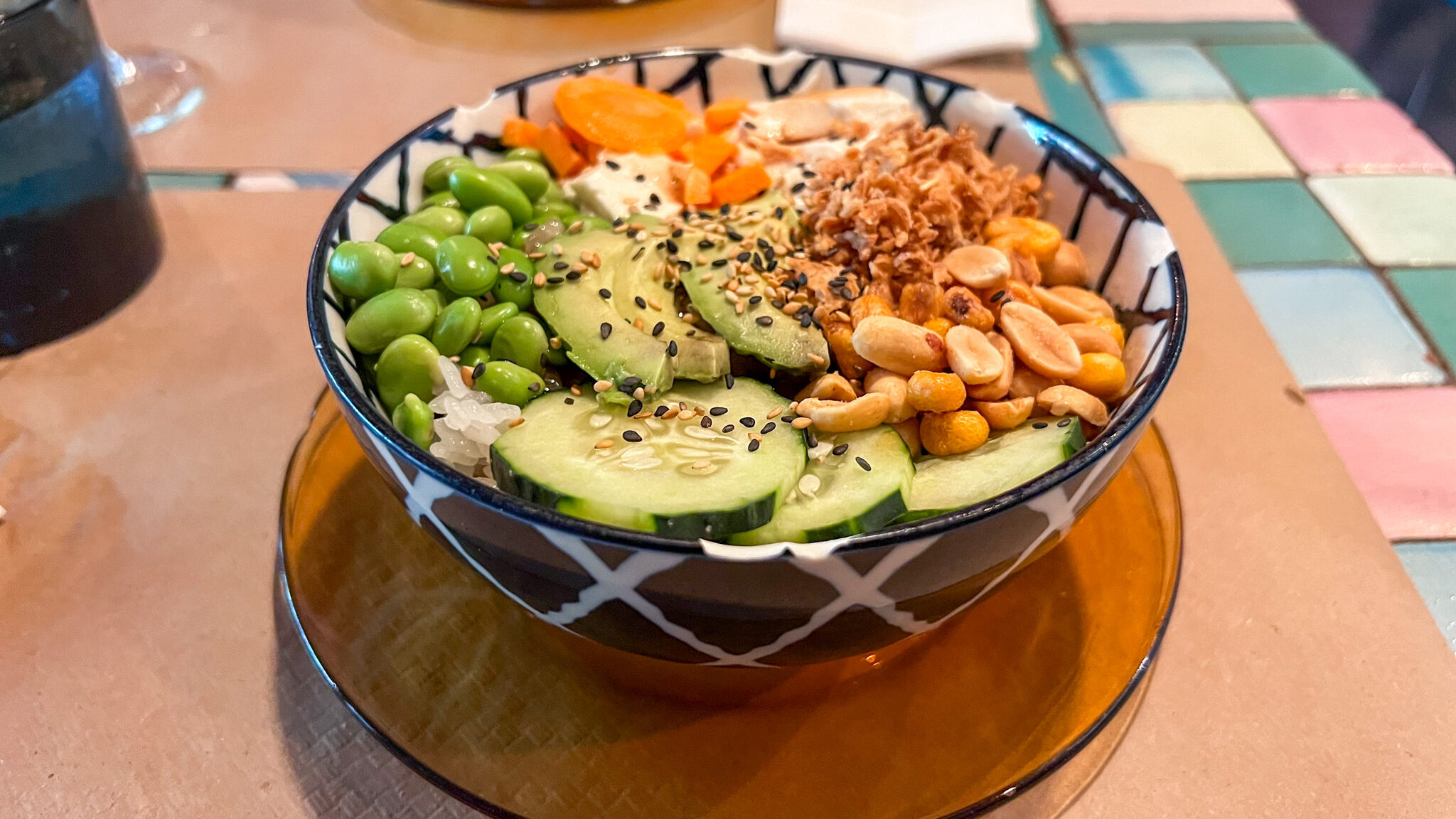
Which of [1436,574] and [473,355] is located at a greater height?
[473,355]

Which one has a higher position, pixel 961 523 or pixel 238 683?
pixel 961 523

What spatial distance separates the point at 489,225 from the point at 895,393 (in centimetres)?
51

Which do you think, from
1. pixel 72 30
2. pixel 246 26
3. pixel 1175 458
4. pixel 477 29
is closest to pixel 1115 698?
pixel 1175 458

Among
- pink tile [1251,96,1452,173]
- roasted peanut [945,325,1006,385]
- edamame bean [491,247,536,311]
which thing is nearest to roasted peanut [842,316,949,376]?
roasted peanut [945,325,1006,385]

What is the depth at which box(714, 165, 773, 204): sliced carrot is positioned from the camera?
126cm

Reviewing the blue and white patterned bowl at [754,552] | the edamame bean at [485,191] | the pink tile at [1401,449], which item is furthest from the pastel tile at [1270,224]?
the edamame bean at [485,191]

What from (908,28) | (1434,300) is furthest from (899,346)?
(908,28)

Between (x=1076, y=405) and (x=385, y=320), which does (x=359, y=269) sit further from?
(x=1076, y=405)

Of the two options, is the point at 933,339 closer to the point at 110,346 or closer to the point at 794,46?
the point at 110,346

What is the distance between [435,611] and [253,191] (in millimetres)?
1053

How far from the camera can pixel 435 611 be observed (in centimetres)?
103

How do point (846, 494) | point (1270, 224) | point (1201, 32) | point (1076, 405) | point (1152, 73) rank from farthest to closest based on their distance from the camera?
point (1201, 32)
point (1152, 73)
point (1270, 224)
point (1076, 405)
point (846, 494)

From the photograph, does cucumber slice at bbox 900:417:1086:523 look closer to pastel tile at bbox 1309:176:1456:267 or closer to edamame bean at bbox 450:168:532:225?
edamame bean at bbox 450:168:532:225

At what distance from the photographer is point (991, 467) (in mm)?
869
